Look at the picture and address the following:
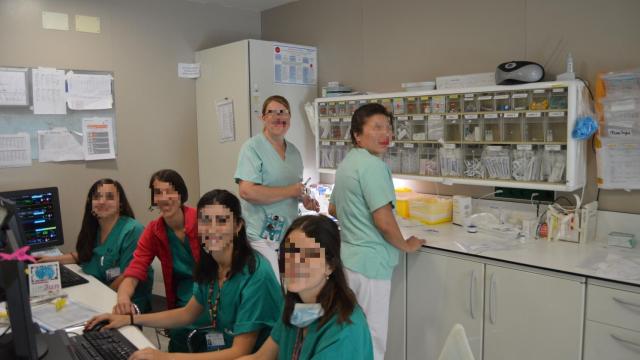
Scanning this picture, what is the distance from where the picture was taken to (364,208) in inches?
96.1

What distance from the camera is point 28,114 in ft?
11.0

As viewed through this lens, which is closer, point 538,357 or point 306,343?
point 306,343

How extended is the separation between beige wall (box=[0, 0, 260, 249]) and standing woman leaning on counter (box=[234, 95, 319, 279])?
4.38ft

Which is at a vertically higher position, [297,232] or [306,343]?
[297,232]

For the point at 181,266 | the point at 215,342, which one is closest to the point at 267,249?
the point at 181,266

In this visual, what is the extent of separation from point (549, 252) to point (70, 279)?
2308 millimetres

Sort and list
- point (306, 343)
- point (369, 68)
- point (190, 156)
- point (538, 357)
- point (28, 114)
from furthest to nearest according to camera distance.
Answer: point (190, 156) → point (369, 68) → point (28, 114) → point (538, 357) → point (306, 343)

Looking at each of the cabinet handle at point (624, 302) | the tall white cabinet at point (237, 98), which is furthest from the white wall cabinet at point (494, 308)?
the tall white cabinet at point (237, 98)

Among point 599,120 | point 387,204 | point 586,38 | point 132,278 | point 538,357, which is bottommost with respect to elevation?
point 538,357

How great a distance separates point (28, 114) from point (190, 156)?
1217 mm

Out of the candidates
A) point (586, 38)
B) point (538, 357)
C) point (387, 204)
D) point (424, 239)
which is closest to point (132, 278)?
point (387, 204)

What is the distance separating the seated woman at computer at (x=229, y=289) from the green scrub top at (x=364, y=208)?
714mm

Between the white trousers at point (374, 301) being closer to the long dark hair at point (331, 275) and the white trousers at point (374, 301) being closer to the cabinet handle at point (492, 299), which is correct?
the cabinet handle at point (492, 299)

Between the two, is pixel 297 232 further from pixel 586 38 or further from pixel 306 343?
pixel 586 38
